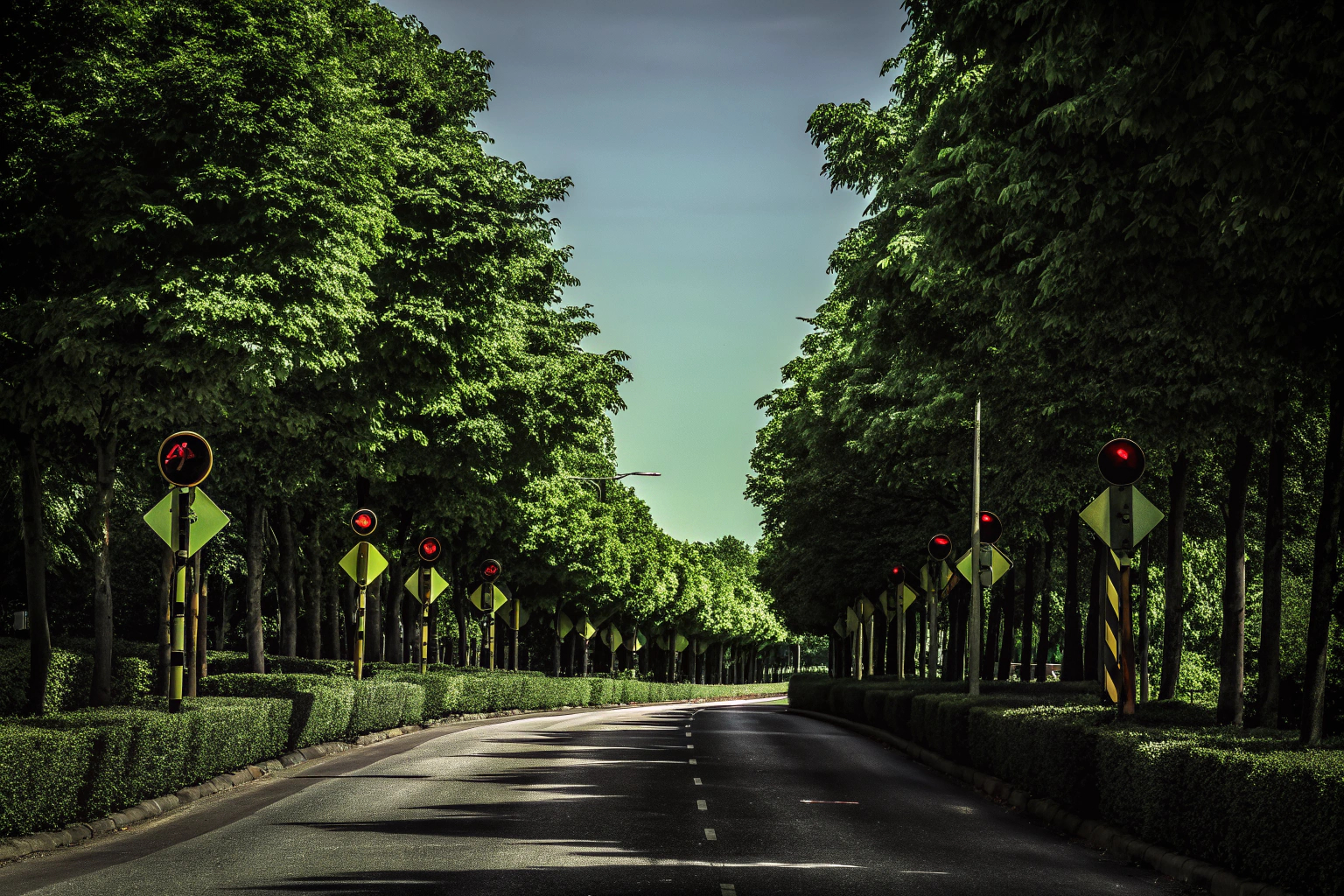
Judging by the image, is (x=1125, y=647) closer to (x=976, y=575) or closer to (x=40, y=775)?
(x=976, y=575)

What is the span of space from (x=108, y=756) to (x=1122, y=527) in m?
10.6

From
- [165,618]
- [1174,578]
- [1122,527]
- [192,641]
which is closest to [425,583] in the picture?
[165,618]

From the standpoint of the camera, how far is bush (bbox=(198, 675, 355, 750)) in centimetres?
1967

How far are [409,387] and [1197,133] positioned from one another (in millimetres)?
19181

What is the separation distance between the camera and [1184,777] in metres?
11.4

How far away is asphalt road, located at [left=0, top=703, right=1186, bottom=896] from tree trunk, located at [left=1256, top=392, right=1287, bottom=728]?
3.82 m

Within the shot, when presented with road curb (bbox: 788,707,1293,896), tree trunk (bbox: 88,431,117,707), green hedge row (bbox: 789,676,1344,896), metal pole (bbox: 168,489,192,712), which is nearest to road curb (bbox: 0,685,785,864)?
metal pole (bbox: 168,489,192,712)

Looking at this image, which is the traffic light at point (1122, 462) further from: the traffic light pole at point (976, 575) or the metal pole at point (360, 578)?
the metal pole at point (360, 578)

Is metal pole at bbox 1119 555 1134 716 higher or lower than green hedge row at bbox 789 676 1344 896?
higher

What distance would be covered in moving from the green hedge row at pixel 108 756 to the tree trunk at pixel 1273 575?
12.5 metres

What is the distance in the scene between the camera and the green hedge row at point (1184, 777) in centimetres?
903

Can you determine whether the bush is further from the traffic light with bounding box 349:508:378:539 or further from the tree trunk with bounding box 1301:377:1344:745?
the tree trunk with bounding box 1301:377:1344:745

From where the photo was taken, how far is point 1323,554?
12.7 meters

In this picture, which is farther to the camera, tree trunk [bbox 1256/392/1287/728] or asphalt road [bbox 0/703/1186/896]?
tree trunk [bbox 1256/392/1287/728]
